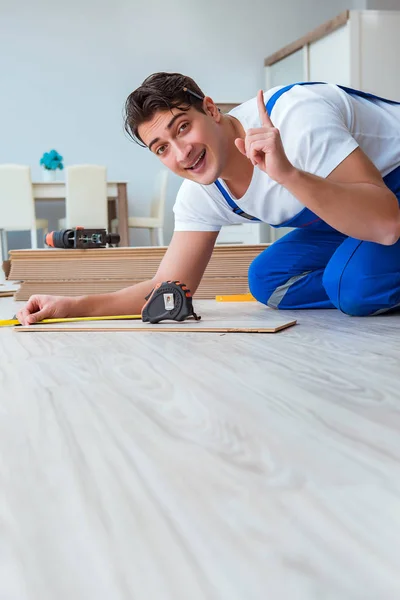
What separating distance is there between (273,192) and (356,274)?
0.31 m

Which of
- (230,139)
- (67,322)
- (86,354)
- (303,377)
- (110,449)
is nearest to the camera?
(110,449)

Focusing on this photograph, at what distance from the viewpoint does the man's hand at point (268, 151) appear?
4.09 feet

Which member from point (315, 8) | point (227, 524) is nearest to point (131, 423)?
point (227, 524)

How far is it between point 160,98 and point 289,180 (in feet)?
1.23

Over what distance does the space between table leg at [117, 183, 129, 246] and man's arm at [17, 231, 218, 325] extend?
13.9 feet

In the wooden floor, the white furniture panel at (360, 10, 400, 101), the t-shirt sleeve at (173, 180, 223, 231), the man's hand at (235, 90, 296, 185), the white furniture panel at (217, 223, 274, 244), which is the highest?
the white furniture panel at (360, 10, 400, 101)

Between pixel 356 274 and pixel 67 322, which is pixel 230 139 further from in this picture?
pixel 67 322

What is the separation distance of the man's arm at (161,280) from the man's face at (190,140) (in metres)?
0.29

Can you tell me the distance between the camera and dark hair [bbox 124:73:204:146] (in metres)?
1.49

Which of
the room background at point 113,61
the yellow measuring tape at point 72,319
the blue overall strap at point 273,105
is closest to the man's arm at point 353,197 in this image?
the blue overall strap at point 273,105

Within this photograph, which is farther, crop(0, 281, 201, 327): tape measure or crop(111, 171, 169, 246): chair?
crop(111, 171, 169, 246): chair

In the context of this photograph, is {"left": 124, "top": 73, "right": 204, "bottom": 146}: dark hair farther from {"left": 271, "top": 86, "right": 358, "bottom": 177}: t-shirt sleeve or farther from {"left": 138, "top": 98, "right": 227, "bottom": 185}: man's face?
{"left": 271, "top": 86, "right": 358, "bottom": 177}: t-shirt sleeve

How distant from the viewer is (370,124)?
1.63 m

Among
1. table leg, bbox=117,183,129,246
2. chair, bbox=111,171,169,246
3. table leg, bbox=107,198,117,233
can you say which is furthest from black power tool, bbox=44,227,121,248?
table leg, bbox=107,198,117,233
